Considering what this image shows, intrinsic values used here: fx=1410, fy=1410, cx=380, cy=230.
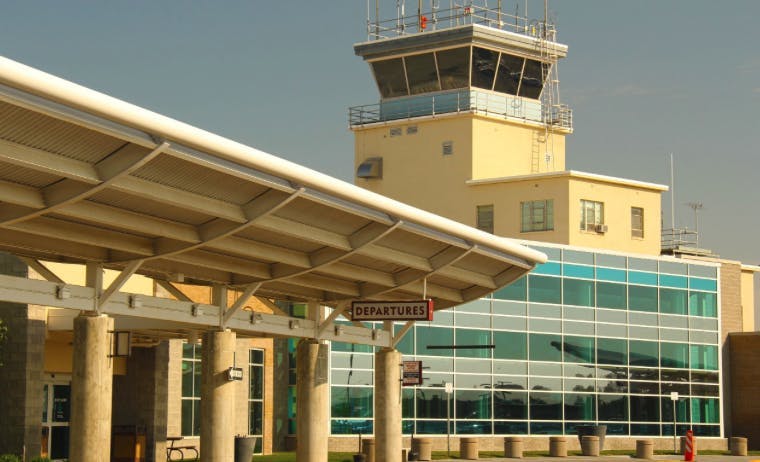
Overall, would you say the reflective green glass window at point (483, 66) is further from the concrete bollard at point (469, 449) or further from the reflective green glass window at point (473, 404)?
the concrete bollard at point (469, 449)

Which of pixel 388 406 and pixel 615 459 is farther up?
pixel 388 406

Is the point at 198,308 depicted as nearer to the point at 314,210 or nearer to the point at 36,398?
the point at 314,210

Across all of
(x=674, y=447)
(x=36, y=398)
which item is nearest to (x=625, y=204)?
(x=674, y=447)

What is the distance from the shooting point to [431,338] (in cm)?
5584

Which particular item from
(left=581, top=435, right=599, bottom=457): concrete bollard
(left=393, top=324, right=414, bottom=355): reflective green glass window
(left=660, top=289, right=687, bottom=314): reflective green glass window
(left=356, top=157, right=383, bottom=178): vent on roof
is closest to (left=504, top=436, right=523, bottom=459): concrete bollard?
(left=581, top=435, right=599, bottom=457): concrete bollard

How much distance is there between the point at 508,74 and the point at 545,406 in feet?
61.0

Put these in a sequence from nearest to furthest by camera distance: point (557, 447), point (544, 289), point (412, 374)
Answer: point (412, 374)
point (557, 447)
point (544, 289)

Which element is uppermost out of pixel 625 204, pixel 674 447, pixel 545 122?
pixel 545 122

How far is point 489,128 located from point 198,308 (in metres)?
43.2

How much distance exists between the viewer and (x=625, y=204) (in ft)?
220

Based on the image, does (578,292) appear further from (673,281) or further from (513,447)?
(513,447)

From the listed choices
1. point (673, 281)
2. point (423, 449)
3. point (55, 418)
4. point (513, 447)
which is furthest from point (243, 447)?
point (673, 281)

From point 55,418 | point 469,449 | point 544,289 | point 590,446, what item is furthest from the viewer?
point 544,289

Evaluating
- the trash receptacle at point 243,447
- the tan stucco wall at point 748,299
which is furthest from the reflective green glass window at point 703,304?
the trash receptacle at point 243,447
